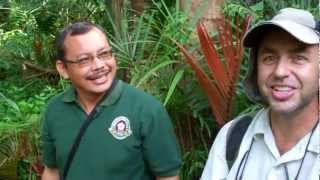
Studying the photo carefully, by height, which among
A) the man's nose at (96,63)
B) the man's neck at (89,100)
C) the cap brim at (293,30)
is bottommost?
the man's neck at (89,100)

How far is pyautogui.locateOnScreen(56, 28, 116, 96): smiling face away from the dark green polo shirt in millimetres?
74

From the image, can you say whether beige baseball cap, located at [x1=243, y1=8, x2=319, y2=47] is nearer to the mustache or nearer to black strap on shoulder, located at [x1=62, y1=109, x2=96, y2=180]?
the mustache

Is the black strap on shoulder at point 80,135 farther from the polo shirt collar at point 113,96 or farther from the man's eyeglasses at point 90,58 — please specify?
the man's eyeglasses at point 90,58

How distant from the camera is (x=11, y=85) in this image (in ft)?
20.4

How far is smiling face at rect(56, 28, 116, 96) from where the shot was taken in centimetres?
234

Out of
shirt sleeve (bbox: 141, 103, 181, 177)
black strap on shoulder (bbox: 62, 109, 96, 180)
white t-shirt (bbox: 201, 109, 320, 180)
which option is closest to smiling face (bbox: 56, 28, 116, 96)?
black strap on shoulder (bbox: 62, 109, 96, 180)

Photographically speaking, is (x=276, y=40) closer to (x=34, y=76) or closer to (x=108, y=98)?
(x=108, y=98)

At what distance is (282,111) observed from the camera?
175cm

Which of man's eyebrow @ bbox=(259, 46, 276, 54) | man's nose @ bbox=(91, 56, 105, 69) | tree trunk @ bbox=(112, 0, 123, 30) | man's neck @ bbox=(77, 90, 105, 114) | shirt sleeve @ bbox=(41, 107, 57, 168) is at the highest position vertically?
man's eyebrow @ bbox=(259, 46, 276, 54)

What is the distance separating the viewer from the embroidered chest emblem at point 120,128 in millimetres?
2338

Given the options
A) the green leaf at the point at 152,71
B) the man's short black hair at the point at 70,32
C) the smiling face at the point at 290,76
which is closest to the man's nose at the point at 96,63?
the man's short black hair at the point at 70,32

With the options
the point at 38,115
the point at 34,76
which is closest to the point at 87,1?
the point at 34,76

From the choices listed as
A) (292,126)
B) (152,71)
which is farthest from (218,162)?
(152,71)

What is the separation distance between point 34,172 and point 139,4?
1.94 m
